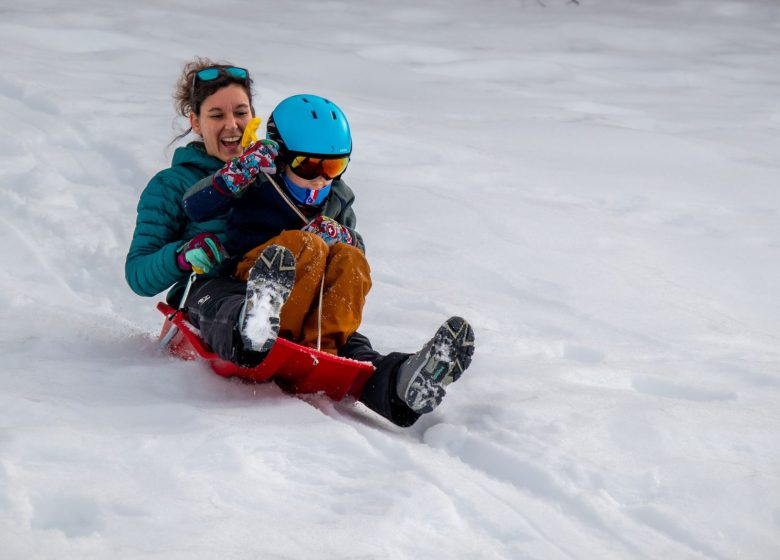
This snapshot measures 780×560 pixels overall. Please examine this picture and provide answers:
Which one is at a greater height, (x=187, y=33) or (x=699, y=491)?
(x=187, y=33)

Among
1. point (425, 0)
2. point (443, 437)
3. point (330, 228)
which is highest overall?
point (425, 0)

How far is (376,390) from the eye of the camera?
2682 mm

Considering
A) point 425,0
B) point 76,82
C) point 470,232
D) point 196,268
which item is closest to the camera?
point 196,268

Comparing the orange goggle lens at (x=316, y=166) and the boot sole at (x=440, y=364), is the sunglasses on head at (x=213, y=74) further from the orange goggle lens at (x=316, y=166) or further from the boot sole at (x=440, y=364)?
the boot sole at (x=440, y=364)

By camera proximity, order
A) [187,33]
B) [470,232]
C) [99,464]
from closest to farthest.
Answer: [99,464] < [470,232] < [187,33]

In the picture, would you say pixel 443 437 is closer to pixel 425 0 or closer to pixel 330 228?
pixel 330 228

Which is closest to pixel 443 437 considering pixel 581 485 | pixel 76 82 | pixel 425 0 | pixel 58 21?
pixel 581 485

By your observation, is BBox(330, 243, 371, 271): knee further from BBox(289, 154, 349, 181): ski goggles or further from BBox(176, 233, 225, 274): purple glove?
BBox(176, 233, 225, 274): purple glove

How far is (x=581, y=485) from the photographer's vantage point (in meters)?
2.29

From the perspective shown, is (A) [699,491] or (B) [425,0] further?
(B) [425,0]

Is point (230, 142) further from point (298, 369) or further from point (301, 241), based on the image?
point (298, 369)

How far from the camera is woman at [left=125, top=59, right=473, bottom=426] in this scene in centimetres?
248

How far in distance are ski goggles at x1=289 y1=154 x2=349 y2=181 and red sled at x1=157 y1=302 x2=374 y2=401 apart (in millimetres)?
579

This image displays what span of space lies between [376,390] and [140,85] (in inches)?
161
